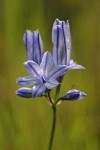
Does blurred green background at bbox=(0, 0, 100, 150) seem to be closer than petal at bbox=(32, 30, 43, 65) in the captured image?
No

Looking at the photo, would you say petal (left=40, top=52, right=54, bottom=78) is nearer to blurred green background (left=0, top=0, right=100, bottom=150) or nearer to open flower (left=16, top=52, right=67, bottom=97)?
open flower (left=16, top=52, right=67, bottom=97)

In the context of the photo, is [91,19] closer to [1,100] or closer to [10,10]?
[10,10]

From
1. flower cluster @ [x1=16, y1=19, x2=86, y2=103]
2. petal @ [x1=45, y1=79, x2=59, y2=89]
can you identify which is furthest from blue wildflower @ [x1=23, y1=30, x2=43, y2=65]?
petal @ [x1=45, y1=79, x2=59, y2=89]

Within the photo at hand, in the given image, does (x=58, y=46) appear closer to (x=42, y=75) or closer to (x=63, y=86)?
(x=42, y=75)

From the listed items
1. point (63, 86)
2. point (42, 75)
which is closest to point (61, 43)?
point (42, 75)

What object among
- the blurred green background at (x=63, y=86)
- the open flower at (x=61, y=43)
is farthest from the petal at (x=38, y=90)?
the blurred green background at (x=63, y=86)

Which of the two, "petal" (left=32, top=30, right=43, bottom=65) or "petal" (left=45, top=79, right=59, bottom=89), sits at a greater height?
"petal" (left=32, top=30, right=43, bottom=65)

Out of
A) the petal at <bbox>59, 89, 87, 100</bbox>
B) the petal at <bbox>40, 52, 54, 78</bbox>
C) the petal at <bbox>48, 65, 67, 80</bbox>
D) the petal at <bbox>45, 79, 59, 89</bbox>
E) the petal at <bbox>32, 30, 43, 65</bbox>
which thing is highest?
the petal at <bbox>32, 30, 43, 65</bbox>

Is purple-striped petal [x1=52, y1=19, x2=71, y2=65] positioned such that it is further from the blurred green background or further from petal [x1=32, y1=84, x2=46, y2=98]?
the blurred green background
